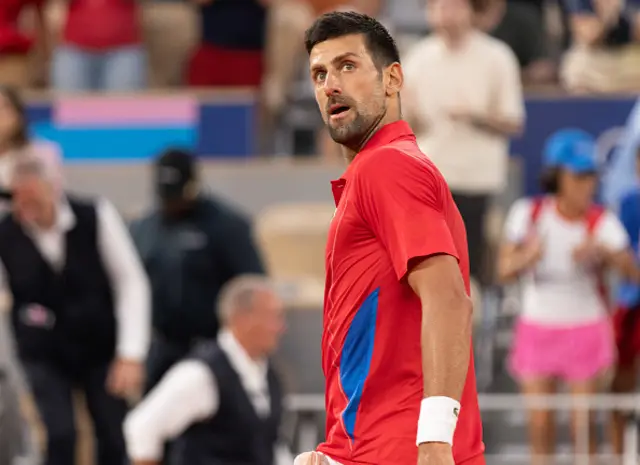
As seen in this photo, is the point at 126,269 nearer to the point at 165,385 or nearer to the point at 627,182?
the point at 165,385

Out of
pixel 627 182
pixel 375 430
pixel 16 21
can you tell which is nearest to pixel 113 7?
pixel 16 21

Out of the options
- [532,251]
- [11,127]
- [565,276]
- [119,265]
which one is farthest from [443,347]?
[11,127]

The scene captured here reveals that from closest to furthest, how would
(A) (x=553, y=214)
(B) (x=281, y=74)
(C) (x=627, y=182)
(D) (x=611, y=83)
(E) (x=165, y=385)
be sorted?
(E) (x=165, y=385) → (A) (x=553, y=214) → (C) (x=627, y=182) → (D) (x=611, y=83) → (B) (x=281, y=74)

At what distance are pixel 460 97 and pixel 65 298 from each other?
262cm

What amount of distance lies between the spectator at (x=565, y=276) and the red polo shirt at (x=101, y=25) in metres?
4.02

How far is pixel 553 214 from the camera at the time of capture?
24.8 ft

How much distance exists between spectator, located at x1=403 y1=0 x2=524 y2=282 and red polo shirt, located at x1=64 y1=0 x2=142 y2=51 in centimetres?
286

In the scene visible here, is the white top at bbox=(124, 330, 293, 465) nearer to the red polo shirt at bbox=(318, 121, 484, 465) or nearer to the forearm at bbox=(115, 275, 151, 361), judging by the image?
the forearm at bbox=(115, 275, 151, 361)

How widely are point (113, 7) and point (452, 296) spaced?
7.93 metres

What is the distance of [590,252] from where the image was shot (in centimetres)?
743

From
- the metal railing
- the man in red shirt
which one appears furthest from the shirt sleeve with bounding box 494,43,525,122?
the man in red shirt

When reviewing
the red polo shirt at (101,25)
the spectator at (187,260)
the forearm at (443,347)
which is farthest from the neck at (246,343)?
the red polo shirt at (101,25)

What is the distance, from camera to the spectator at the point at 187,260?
7574mm

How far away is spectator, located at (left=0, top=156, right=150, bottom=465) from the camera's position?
687cm
